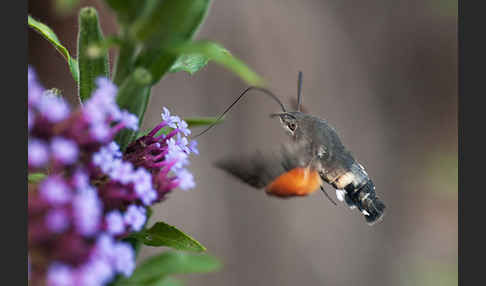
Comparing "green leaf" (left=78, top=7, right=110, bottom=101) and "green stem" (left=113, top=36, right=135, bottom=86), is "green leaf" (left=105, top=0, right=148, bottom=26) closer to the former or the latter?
"green stem" (left=113, top=36, right=135, bottom=86)

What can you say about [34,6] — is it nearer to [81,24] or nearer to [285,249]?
[81,24]

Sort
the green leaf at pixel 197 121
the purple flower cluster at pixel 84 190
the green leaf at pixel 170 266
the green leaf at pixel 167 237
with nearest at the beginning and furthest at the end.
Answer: the purple flower cluster at pixel 84 190 → the green leaf at pixel 170 266 → the green leaf at pixel 167 237 → the green leaf at pixel 197 121

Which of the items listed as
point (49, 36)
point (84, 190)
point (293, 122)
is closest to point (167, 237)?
point (84, 190)

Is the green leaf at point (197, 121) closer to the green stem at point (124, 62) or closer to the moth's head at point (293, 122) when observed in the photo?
the green stem at point (124, 62)

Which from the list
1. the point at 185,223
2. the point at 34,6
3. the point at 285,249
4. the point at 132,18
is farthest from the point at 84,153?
the point at 285,249

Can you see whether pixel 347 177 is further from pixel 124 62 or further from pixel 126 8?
pixel 126 8

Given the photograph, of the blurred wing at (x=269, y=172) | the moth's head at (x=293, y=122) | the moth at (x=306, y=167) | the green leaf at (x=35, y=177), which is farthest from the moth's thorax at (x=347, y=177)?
the green leaf at (x=35, y=177)
